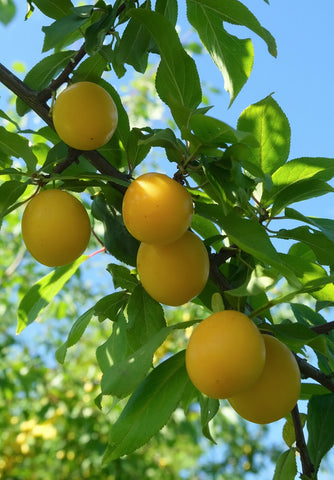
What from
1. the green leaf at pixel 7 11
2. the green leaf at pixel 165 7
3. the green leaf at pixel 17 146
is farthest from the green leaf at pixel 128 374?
the green leaf at pixel 7 11

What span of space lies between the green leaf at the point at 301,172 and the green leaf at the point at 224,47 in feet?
0.47

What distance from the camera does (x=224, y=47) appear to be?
0.95 meters

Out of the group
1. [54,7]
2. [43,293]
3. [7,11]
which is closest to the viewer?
[54,7]

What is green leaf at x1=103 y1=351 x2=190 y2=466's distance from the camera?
72cm

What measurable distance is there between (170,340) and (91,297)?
1071 mm

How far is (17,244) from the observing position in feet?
12.7

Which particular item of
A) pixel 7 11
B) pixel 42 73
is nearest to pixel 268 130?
pixel 42 73

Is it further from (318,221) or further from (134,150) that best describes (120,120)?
(318,221)

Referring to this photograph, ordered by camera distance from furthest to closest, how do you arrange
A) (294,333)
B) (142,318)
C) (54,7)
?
1. (54,7)
2. (142,318)
3. (294,333)

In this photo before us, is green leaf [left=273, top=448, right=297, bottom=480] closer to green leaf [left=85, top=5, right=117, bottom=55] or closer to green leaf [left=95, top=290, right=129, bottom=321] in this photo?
green leaf [left=95, top=290, right=129, bottom=321]

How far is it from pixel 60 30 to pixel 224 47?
0.29 metres

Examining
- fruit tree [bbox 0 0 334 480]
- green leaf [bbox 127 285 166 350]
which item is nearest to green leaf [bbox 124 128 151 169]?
fruit tree [bbox 0 0 334 480]

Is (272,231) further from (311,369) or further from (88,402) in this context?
(88,402)

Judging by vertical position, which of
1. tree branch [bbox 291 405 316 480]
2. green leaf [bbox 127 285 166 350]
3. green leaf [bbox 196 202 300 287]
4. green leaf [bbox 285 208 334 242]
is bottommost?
tree branch [bbox 291 405 316 480]
